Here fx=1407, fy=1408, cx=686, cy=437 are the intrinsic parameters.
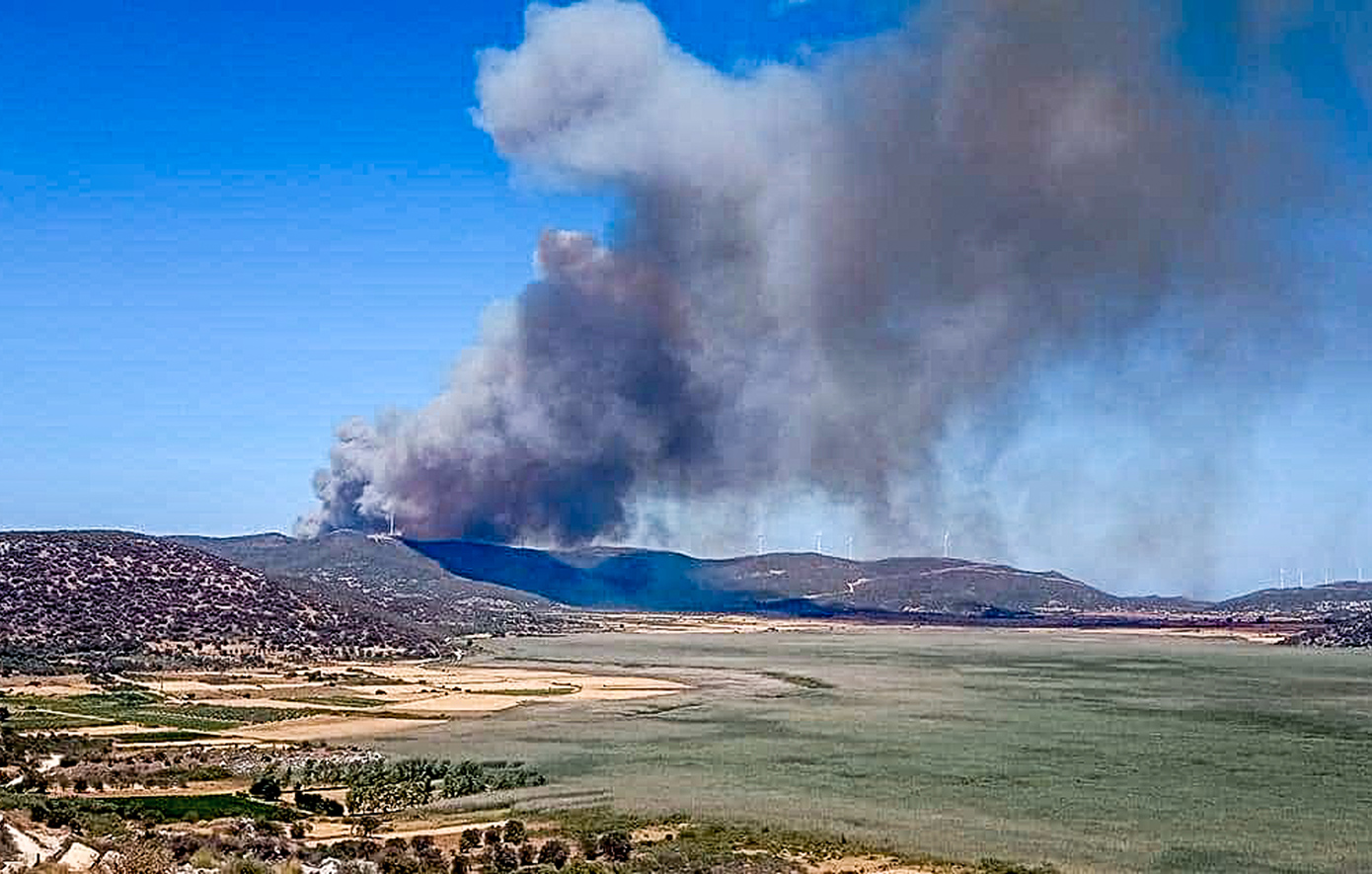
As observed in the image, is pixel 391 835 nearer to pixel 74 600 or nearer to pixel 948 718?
pixel 948 718

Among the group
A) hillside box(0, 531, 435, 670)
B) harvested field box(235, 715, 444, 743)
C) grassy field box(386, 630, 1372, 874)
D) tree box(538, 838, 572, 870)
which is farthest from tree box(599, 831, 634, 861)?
hillside box(0, 531, 435, 670)

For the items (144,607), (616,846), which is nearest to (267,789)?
(616,846)

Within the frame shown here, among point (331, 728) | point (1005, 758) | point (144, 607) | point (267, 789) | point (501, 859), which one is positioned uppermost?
point (144, 607)

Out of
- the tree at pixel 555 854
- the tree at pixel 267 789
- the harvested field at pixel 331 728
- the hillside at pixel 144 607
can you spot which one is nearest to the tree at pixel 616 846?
the tree at pixel 555 854

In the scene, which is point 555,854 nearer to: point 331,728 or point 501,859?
point 501,859

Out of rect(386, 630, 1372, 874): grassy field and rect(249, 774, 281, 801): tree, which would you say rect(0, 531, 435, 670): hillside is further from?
rect(249, 774, 281, 801): tree

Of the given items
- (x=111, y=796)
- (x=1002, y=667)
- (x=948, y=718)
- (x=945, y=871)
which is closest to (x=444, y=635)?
(x=1002, y=667)
